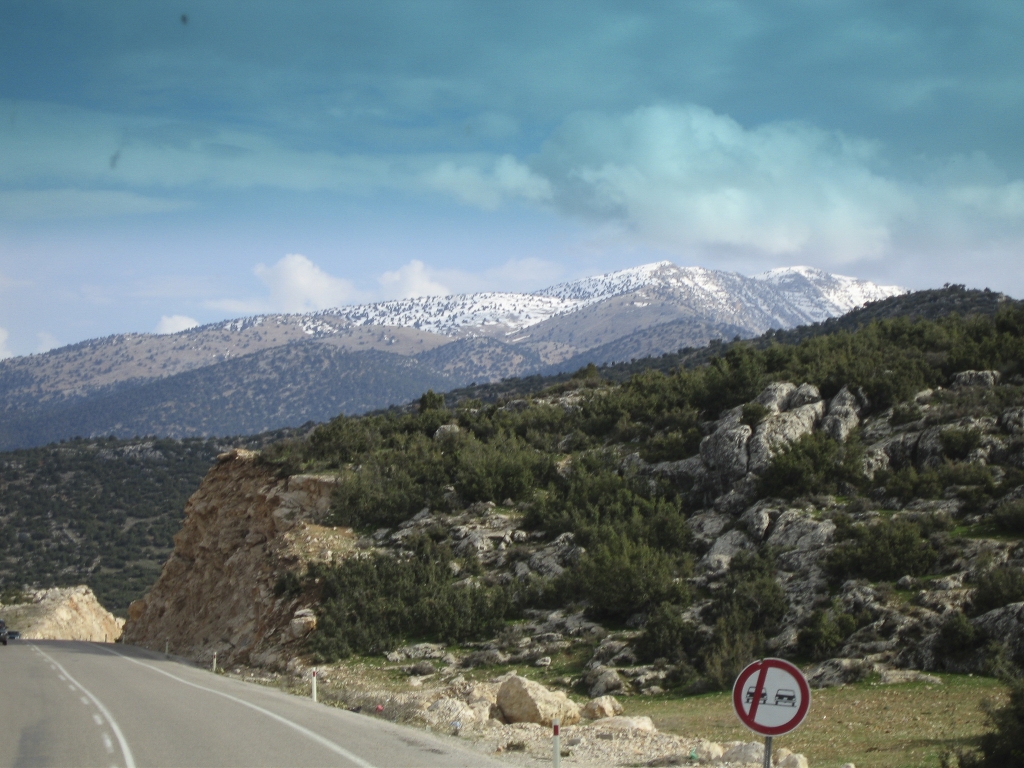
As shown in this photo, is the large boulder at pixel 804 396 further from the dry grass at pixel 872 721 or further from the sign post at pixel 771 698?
the sign post at pixel 771 698

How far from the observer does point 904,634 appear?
1658 cm

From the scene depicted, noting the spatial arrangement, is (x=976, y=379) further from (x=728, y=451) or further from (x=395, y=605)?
(x=395, y=605)

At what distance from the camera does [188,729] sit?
13.5 m

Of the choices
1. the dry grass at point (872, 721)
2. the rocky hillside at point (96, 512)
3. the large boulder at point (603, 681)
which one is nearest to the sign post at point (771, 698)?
the dry grass at point (872, 721)

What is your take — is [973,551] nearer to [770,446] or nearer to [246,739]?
[770,446]

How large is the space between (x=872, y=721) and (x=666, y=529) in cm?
1150

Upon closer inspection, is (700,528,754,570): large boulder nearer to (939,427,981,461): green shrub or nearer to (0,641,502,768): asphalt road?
(939,427,981,461): green shrub

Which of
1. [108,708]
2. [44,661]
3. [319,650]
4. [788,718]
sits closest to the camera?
[788,718]

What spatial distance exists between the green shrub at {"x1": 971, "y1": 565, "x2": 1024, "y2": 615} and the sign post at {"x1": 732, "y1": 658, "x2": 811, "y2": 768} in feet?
37.8

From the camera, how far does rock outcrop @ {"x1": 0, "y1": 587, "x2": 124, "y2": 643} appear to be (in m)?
53.9

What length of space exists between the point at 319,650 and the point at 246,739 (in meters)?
11.2

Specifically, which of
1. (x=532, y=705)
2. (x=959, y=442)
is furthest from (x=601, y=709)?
(x=959, y=442)

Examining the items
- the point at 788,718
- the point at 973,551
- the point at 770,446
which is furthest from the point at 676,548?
the point at 788,718

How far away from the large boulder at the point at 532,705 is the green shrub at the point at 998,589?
8.20 meters
